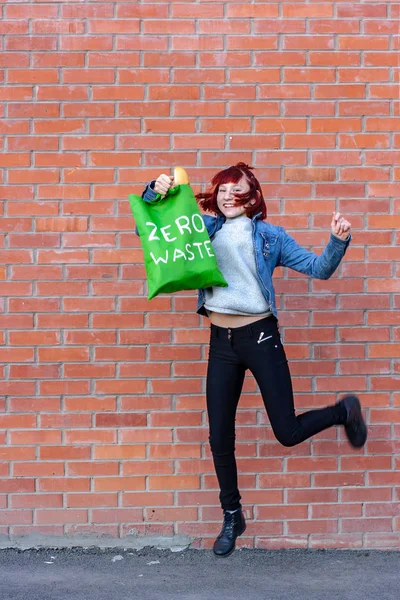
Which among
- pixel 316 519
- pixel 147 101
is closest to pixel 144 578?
pixel 316 519

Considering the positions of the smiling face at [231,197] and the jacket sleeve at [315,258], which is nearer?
the jacket sleeve at [315,258]

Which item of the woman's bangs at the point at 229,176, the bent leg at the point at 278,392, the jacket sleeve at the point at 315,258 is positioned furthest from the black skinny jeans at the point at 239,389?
the woman's bangs at the point at 229,176

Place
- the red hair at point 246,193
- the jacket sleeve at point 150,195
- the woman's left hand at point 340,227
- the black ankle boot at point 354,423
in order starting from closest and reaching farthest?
1. the woman's left hand at point 340,227
2. the jacket sleeve at point 150,195
3. the red hair at point 246,193
4. the black ankle boot at point 354,423

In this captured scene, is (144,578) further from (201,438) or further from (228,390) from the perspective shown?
(228,390)

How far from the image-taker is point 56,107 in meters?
4.37

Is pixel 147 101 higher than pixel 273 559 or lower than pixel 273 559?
higher

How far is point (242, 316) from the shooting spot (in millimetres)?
3834

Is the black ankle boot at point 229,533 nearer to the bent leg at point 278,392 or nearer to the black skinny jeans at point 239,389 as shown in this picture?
the black skinny jeans at point 239,389

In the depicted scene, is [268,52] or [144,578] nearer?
[144,578]

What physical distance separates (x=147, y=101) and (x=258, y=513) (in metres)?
2.28

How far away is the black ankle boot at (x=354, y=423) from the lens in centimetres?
402

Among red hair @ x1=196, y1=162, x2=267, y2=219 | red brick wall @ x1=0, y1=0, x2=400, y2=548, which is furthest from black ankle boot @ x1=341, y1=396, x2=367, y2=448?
red hair @ x1=196, y1=162, x2=267, y2=219

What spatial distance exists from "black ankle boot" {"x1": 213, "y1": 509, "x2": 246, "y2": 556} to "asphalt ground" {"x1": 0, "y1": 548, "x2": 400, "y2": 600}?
218 mm

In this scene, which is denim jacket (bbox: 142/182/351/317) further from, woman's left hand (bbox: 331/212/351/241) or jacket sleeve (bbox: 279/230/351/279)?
woman's left hand (bbox: 331/212/351/241)
